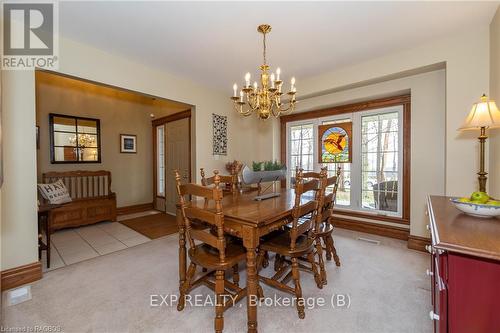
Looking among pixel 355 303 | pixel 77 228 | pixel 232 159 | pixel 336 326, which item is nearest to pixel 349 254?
pixel 355 303

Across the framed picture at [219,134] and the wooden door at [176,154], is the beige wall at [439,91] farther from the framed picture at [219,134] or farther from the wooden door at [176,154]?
the wooden door at [176,154]

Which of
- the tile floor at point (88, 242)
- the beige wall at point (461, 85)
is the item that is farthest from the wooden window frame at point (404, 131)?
the tile floor at point (88, 242)

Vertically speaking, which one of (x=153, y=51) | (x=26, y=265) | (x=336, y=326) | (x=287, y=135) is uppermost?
(x=153, y=51)

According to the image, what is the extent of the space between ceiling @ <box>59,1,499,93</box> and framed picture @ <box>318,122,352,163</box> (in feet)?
3.78

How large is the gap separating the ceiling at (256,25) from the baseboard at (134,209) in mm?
3367

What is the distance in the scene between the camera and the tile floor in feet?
8.92

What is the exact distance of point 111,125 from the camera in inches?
191

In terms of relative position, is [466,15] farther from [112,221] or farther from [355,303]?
[112,221]

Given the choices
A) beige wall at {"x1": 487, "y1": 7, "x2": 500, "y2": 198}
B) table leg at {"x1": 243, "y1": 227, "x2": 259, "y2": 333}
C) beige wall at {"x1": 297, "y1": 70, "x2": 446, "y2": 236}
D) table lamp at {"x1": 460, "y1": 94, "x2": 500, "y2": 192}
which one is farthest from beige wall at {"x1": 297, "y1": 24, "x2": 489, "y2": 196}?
table leg at {"x1": 243, "y1": 227, "x2": 259, "y2": 333}

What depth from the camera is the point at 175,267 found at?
2486 mm

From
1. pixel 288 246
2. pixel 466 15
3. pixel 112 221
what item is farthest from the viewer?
pixel 112 221

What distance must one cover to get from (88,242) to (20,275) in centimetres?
118

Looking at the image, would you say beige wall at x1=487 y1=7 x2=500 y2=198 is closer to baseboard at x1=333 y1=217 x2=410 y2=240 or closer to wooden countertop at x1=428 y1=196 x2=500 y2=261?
wooden countertop at x1=428 y1=196 x2=500 y2=261

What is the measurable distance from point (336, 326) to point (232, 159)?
10.5 ft
